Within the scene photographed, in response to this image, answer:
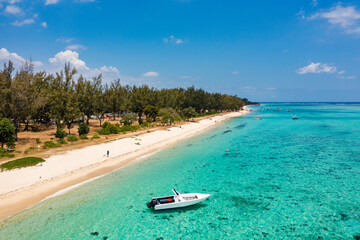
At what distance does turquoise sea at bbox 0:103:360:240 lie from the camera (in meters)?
18.1

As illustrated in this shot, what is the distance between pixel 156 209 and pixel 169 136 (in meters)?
42.0

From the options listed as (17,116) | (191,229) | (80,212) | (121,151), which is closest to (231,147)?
(121,151)

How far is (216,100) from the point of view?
527 feet

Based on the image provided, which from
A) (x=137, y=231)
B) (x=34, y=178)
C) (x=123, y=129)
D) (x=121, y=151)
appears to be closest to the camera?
(x=137, y=231)

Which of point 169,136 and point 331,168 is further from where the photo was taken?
point 169,136

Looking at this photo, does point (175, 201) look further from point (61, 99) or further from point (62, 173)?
point (61, 99)

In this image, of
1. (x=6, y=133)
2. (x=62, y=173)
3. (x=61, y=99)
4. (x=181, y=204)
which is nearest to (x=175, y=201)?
(x=181, y=204)

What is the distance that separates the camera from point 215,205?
22.7 metres

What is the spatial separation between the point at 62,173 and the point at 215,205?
22.7m

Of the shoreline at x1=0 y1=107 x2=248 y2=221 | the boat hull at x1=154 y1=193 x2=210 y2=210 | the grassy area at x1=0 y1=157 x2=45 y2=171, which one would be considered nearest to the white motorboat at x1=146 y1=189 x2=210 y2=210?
the boat hull at x1=154 y1=193 x2=210 y2=210

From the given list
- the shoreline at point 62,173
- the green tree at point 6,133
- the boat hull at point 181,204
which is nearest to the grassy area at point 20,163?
the shoreline at point 62,173

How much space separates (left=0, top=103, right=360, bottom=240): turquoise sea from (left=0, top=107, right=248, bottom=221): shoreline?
158 centimetres

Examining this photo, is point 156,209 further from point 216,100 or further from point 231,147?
point 216,100

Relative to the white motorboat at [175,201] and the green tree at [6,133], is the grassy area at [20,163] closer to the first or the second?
the green tree at [6,133]
